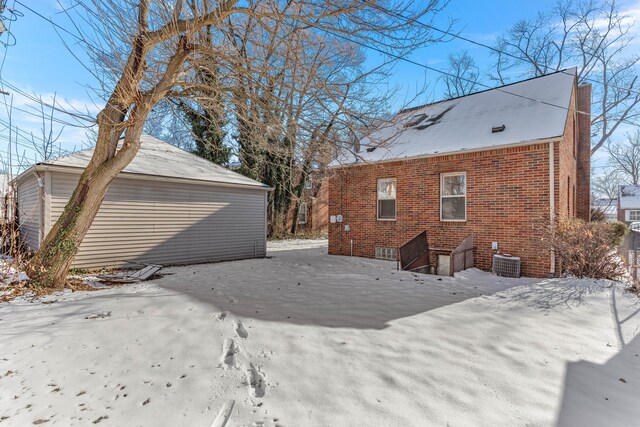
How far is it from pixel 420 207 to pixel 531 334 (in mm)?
6226

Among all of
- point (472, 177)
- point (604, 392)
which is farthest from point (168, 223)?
point (604, 392)

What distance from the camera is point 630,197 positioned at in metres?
30.5

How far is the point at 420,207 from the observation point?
9.75 meters

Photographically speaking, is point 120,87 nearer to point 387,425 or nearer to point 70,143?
point 70,143

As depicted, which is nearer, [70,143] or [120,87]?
[120,87]

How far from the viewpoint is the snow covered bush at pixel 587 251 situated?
259 inches

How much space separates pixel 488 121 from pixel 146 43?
8.98 m

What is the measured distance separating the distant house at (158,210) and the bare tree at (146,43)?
2436mm

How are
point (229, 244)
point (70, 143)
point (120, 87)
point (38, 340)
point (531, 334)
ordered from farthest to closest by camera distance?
point (229, 244) < point (70, 143) < point (120, 87) < point (531, 334) < point (38, 340)

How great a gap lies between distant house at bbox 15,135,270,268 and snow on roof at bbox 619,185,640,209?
36.9 metres

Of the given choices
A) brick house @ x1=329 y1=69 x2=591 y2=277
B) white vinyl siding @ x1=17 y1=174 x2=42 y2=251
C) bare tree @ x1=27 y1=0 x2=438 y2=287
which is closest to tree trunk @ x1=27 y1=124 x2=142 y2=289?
bare tree @ x1=27 y1=0 x2=438 y2=287

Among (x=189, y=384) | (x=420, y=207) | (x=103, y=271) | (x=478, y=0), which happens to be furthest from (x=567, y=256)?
(x=103, y=271)

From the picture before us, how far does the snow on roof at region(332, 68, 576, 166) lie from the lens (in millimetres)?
8047

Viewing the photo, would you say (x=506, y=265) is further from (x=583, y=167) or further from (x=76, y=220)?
(x=76, y=220)
